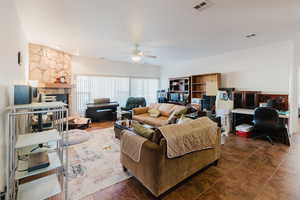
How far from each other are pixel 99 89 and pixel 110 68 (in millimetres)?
1068

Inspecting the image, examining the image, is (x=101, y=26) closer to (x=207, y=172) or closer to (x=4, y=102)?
(x=4, y=102)

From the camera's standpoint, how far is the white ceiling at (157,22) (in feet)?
7.34

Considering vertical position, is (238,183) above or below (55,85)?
below

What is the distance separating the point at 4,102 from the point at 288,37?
5802 mm

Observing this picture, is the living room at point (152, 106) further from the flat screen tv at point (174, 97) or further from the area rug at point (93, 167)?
the flat screen tv at point (174, 97)

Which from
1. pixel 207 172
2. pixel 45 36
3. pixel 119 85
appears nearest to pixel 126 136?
pixel 207 172

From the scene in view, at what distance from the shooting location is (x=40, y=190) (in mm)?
1558

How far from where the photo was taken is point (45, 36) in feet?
11.6

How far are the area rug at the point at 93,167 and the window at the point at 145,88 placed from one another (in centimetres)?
396

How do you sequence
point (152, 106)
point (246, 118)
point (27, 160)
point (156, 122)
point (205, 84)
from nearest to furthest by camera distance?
point (27, 160), point (156, 122), point (246, 118), point (152, 106), point (205, 84)

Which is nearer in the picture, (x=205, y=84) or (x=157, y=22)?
(x=157, y=22)

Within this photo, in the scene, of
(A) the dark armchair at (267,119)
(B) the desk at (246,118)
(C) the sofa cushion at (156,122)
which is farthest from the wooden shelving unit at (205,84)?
(C) the sofa cushion at (156,122)

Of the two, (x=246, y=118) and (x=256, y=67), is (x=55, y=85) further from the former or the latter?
(x=256, y=67)

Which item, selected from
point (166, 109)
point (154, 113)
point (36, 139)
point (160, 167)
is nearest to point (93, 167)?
point (36, 139)
